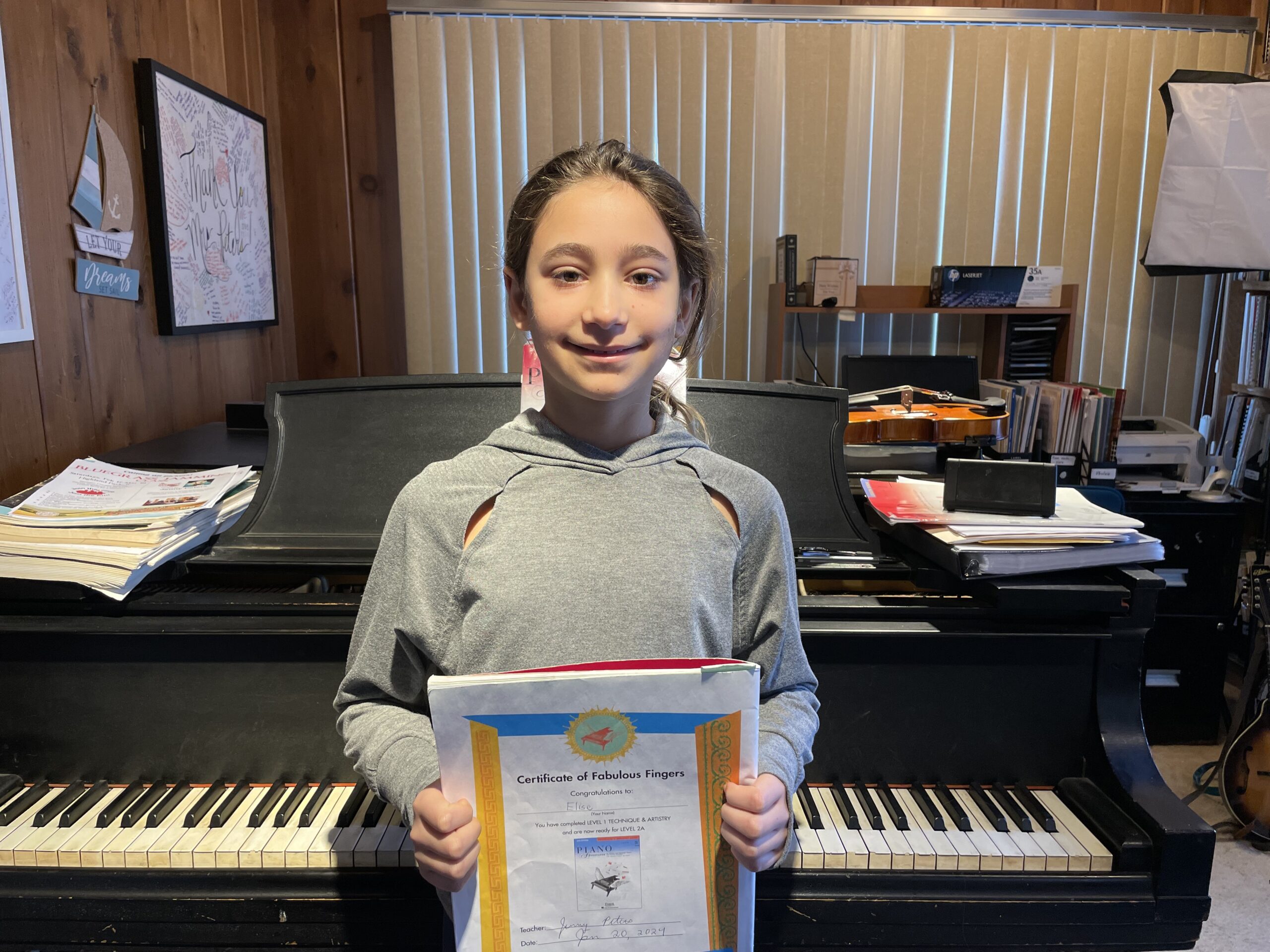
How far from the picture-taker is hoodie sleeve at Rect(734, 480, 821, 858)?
0.90 m

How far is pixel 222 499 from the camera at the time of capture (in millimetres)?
1404

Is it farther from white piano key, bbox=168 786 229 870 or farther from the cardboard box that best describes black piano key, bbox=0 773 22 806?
the cardboard box

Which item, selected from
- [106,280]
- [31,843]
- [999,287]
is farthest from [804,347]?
[31,843]

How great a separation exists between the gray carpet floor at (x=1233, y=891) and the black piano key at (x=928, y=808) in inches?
44.4

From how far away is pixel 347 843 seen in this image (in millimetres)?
1081

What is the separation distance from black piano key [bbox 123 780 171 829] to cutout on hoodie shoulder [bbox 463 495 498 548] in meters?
0.63

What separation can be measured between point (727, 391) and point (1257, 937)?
5.77 ft

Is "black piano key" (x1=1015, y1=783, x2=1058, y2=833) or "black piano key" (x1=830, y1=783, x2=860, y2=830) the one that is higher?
"black piano key" (x1=830, y1=783, x2=860, y2=830)

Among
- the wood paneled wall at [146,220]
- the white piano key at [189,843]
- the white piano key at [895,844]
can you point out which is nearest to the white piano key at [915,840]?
the white piano key at [895,844]

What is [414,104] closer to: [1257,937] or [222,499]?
[222,499]

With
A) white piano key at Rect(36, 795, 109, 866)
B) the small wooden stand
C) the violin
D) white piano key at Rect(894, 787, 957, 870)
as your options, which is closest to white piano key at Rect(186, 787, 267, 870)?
white piano key at Rect(36, 795, 109, 866)

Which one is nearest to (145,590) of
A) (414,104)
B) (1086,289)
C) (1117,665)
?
(1117,665)

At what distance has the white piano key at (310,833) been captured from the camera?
1069 millimetres

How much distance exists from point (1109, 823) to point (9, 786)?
1.39m
